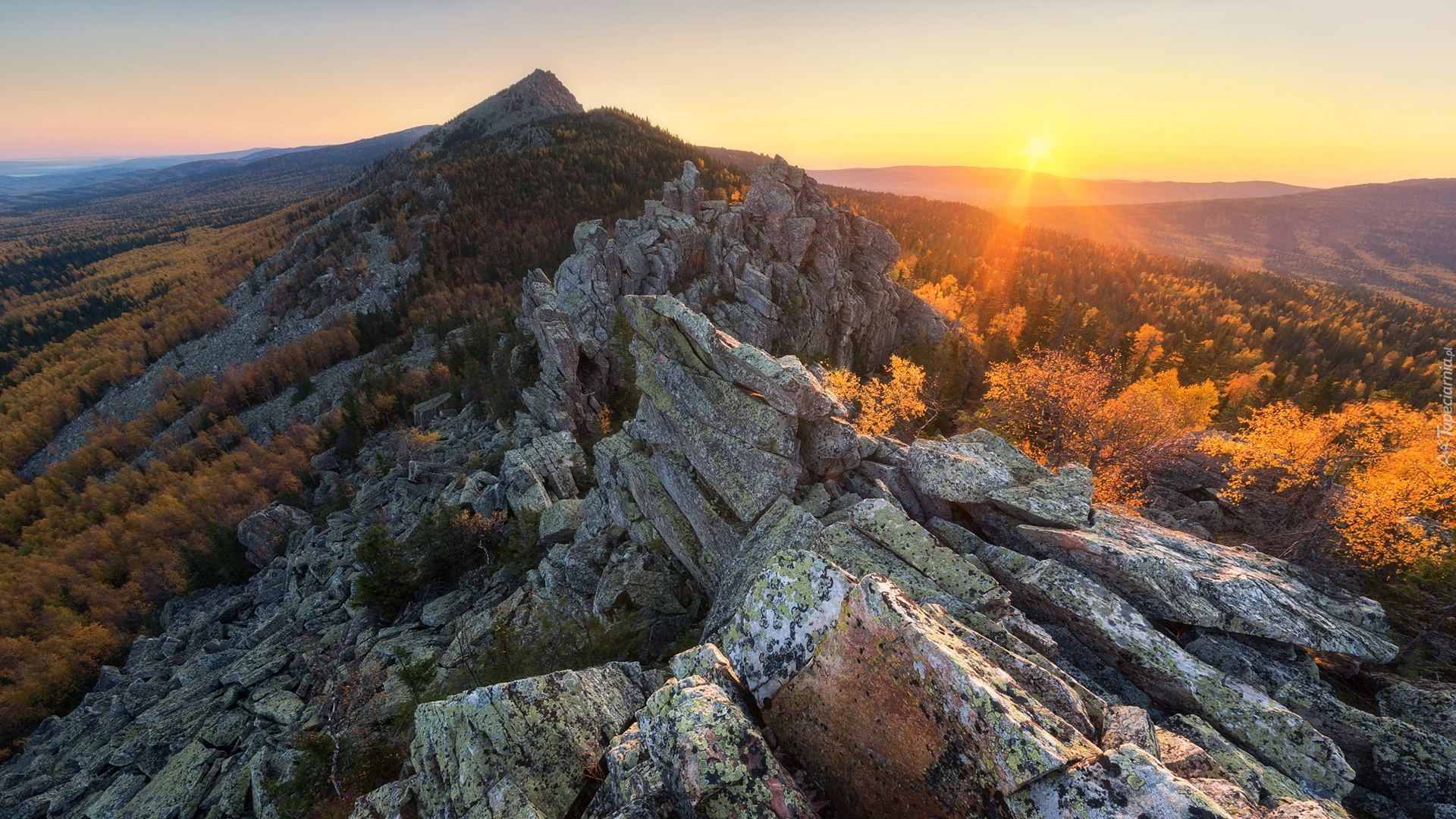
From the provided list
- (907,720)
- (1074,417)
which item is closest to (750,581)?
(907,720)

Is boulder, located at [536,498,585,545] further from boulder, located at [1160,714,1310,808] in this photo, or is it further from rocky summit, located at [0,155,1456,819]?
boulder, located at [1160,714,1310,808]

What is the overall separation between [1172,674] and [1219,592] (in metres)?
5.16

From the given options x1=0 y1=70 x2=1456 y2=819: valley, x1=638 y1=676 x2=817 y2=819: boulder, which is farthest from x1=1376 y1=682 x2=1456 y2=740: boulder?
x1=638 y1=676 x2=817 y2=819: boulder

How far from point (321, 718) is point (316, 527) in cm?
3716

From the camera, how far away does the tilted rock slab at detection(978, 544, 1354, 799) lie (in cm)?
1278

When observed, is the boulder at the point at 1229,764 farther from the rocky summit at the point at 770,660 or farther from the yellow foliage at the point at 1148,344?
the yellow foliage at the point at 1148,344

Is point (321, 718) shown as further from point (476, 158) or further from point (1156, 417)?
point (476, 158)

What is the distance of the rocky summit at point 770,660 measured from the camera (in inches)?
348

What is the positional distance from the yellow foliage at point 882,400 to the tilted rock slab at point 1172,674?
27941 mm

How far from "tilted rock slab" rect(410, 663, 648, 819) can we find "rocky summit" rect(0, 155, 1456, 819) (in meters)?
0.08

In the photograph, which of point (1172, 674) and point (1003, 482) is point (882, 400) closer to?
point (1003, 482)

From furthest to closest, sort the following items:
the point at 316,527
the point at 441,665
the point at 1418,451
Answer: the point at 316,527 < the point at 1418,451 < the point at 441,665

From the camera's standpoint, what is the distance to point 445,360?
9175 centimetres

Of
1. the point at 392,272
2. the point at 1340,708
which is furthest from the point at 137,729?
the point at 392,272
